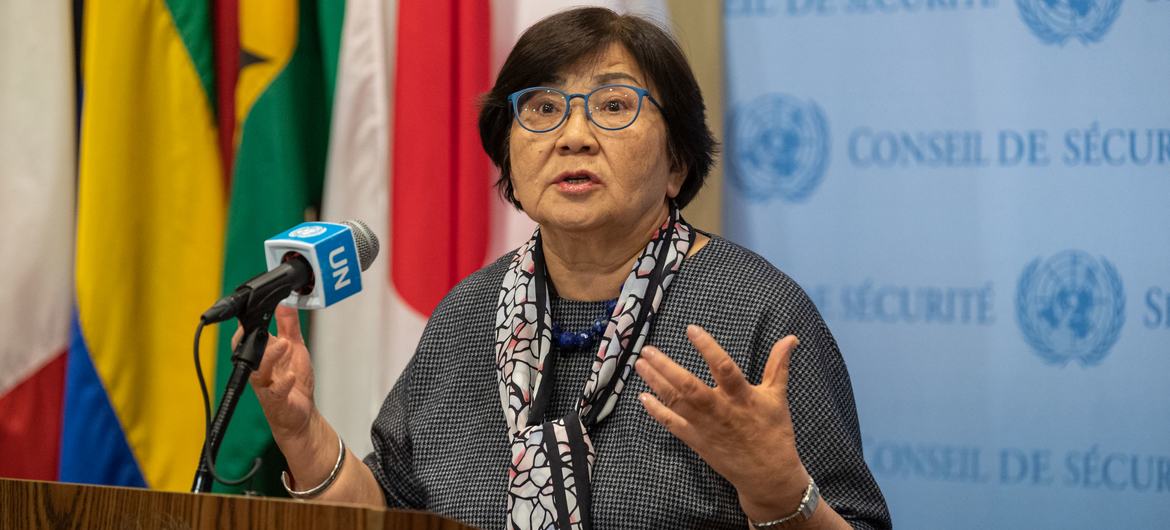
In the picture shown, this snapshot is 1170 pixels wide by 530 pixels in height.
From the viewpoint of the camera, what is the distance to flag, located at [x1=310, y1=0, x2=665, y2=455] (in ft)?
8.12

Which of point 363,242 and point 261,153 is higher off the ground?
point 261,153

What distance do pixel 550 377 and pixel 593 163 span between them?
0.35m

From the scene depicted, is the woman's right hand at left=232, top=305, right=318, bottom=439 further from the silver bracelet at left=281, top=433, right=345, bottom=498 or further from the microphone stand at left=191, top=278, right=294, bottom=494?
the microphone stand at left=191, top=278, right=294, bottom=494

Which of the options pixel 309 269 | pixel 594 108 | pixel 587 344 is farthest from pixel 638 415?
pixel 309 269

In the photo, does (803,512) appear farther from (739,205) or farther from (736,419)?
(739,205)

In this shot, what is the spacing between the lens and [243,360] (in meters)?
1.24

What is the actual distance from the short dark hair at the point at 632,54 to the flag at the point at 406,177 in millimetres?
554

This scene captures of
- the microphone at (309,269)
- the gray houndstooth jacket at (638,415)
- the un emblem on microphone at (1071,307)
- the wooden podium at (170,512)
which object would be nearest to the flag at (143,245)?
the gray houndstooth jacket at (638,415)

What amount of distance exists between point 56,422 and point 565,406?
1482 mm

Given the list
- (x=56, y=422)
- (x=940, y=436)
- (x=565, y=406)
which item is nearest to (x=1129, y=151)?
(x=940, y=436)

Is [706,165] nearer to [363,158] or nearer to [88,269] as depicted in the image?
[363,158]

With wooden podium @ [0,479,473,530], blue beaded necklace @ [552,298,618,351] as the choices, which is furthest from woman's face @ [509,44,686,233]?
wooden podium @ [0,479,473,530]

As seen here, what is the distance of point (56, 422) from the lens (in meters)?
2.65

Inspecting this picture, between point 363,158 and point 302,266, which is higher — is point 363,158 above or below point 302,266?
above
